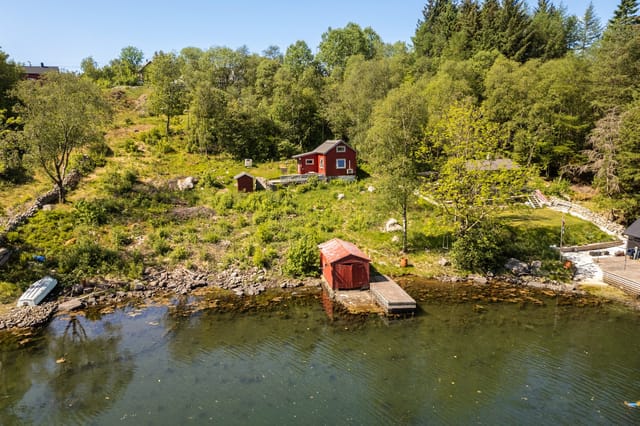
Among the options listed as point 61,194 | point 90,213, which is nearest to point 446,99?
point 90,213

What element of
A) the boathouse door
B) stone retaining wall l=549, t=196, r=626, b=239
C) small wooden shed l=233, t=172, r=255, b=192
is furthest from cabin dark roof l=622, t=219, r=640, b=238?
small wooden shed l=233, t=172, r=255, b=192

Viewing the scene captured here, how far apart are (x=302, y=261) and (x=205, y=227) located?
1157cm

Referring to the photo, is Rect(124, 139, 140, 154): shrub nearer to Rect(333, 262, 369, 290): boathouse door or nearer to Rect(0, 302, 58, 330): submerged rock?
Rect(0, 302, 58, 330): submerged rock

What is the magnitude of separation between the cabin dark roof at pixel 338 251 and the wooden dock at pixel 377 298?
224 cm

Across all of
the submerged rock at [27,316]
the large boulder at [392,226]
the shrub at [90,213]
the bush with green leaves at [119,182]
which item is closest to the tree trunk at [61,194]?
the shrub at [90,213]

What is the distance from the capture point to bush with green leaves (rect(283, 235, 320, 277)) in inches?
1262

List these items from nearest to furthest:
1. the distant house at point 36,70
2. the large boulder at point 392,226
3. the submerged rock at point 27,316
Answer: the submerged rock at point 27,316 < the large boulder at point 392,226 < the distant house at point 36,70

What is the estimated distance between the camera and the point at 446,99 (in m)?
51.8

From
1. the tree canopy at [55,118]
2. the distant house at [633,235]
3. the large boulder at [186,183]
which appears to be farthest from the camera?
the large boulder at [186,183]

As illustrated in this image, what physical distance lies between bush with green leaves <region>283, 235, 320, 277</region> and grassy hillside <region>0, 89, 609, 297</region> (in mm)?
923

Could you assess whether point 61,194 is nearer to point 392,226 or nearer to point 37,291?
point 37,291

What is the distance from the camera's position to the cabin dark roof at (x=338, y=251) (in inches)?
1137

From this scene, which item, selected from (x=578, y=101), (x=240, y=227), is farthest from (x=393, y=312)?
(x=578, y=101)

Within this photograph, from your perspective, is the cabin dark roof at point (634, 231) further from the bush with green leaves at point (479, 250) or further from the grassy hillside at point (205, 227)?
the bush with green leaves at point (479, 250)
